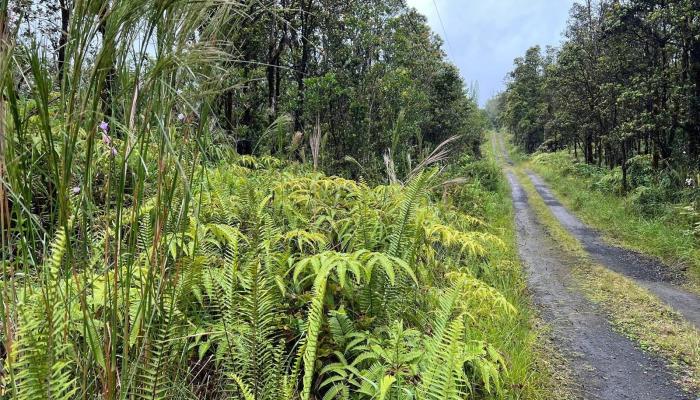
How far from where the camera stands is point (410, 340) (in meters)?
2.42

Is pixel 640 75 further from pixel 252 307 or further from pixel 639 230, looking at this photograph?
pixel 252 307

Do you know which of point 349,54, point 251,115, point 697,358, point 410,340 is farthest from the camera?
point 251,115

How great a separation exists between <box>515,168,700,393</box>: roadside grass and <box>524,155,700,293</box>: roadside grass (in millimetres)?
1224

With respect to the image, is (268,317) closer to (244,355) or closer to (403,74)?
(244,355)

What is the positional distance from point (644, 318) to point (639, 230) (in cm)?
572

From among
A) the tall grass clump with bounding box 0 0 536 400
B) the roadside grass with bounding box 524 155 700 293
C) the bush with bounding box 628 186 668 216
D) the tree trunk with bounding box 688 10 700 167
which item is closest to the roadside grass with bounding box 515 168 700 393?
the roadside grass with bounding box 524 155 700 293

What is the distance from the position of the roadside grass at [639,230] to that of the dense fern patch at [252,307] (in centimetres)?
628

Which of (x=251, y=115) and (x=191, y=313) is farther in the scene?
(x=251, y=115)

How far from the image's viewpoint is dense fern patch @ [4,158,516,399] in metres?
1.16

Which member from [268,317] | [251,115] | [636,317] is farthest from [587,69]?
[268,317]

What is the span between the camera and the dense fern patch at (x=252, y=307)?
45.6 inches

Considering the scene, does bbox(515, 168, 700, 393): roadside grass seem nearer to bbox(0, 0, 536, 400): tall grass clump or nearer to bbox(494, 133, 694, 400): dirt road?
bbox(494, 133, 694, 400): dirt road

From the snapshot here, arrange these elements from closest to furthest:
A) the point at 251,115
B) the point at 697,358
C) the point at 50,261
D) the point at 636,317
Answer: the point at 50,261 → the point at 697,358 → the point at 636,317 → the point at 251,115

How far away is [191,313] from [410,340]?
1.13 m
